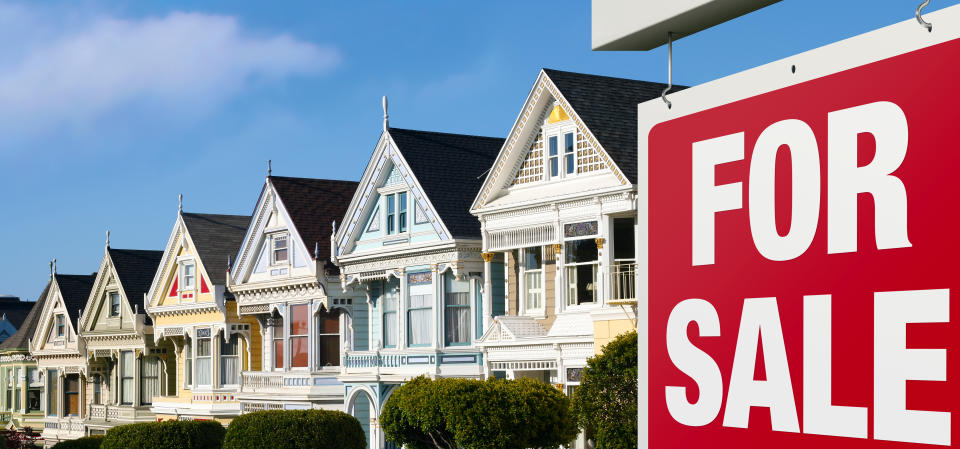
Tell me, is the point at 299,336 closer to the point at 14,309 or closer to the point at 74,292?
the point at 74,292

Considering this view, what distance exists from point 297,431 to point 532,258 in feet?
26.6

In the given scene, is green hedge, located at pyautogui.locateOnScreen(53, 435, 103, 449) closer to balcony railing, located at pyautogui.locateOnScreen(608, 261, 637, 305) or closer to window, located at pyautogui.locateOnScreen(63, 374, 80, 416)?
window, located at pyautogui.locateOnScreen(63, 374, 80, 416)

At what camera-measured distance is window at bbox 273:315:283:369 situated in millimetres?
42594

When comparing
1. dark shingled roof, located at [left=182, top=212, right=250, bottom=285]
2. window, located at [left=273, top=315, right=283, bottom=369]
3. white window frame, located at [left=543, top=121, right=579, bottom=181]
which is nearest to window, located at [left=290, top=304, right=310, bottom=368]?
window, located at [left=273, top=315, right=283, bottom=369]

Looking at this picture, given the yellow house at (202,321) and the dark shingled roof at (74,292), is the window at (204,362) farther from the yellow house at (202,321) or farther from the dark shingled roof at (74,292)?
the dark shingled roof at (74,292)

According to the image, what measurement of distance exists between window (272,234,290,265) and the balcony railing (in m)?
16.6

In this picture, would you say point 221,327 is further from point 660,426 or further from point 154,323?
point 660,426

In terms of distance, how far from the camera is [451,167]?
3522 centimetres

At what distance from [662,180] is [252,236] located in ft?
→ 122

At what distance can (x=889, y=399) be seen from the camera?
5352 mm

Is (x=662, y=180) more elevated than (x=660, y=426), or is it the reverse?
(x=662, y=180)

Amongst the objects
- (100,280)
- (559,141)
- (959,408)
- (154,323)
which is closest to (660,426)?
(959,408)

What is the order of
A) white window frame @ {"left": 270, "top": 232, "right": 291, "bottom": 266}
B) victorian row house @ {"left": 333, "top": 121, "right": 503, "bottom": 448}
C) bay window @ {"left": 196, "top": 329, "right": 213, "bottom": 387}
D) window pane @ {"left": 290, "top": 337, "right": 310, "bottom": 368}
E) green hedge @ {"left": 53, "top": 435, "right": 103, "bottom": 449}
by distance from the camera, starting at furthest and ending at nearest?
bay window @ {"left": 196, "top": 329, "right": 213, "bottom": 387} → green hedge @ {"left": 53, "top": 435, "right": 103, "bottom": 449} → white window frame @ {"left": 270, "top": 232, "right": 291, "bottom": 266} → window pane @ {"left": 290, "top": 337, "right": 310, "bottom": 368} → victorian row house @ {"left": 333, "top": 121, "right": 503, "bottom": 448}

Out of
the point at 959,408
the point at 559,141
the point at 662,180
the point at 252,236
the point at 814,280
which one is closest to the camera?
the point at 959,408
